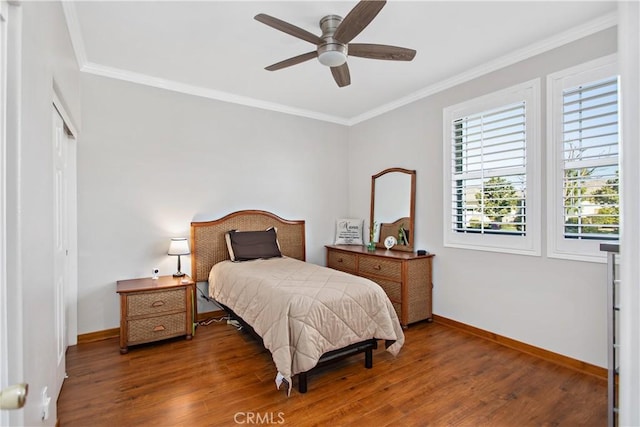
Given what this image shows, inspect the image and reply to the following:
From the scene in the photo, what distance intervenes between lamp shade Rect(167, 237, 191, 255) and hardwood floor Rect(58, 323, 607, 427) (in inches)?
34.8

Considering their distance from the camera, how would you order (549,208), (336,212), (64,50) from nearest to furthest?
(64,50), (549,208), (336,212)

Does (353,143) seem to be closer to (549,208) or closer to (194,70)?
(194,70)

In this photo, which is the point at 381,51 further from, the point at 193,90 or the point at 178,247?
the point at 178,247

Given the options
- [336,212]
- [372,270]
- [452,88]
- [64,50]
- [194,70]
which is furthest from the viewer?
[336,212]

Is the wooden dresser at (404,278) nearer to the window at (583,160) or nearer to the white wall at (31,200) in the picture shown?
the window at (583,160)

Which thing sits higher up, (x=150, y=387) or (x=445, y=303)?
(x=445, y=303)

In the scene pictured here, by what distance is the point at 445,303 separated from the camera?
3627mm

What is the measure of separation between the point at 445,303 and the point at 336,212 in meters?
2.03

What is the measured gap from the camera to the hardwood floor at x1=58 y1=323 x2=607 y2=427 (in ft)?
6.58

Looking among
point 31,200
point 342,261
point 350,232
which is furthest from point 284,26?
point 350,232

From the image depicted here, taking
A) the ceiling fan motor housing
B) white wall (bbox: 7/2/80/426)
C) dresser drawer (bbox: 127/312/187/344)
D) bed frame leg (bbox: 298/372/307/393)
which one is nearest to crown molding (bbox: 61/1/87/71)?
white wall (bbox: 7/2/80/426)

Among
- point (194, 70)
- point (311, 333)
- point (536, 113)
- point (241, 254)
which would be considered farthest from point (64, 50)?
point (536, 113)

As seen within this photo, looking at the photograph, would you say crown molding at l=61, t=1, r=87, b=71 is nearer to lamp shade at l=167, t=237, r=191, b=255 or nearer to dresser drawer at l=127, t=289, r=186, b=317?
lamp shade at l=167, t=237, r=191, b=255

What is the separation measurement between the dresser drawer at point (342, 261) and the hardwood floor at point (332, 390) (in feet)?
4.53
